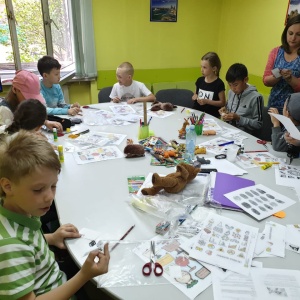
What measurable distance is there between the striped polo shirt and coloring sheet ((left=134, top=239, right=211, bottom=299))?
0.99ft

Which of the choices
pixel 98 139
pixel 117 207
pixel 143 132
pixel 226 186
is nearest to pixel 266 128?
pixel 143 132

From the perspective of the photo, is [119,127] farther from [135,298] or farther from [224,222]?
[135,298]

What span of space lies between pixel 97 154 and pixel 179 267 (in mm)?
1000

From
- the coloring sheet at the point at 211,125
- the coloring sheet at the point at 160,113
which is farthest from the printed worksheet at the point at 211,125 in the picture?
the coloring sheet at the point at 160,113

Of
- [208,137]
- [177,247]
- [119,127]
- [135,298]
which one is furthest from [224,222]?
[119,127]

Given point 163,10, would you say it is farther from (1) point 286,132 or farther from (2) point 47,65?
(1) point 286,132

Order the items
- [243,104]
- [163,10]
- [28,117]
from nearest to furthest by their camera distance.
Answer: [28,117] < [243,104] < [163,10]

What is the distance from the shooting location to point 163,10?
392 centimetres

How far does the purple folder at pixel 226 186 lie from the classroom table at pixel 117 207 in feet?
0.13

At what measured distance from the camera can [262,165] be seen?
1627mm

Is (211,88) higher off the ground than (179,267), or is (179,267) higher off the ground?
(211,88)

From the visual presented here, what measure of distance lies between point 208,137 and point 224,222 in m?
1.03

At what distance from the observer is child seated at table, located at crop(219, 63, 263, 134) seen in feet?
7.75

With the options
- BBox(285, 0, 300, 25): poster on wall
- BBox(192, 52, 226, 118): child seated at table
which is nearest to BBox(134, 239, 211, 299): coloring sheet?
BBox(192, 52, 226, 118): child seated at table
